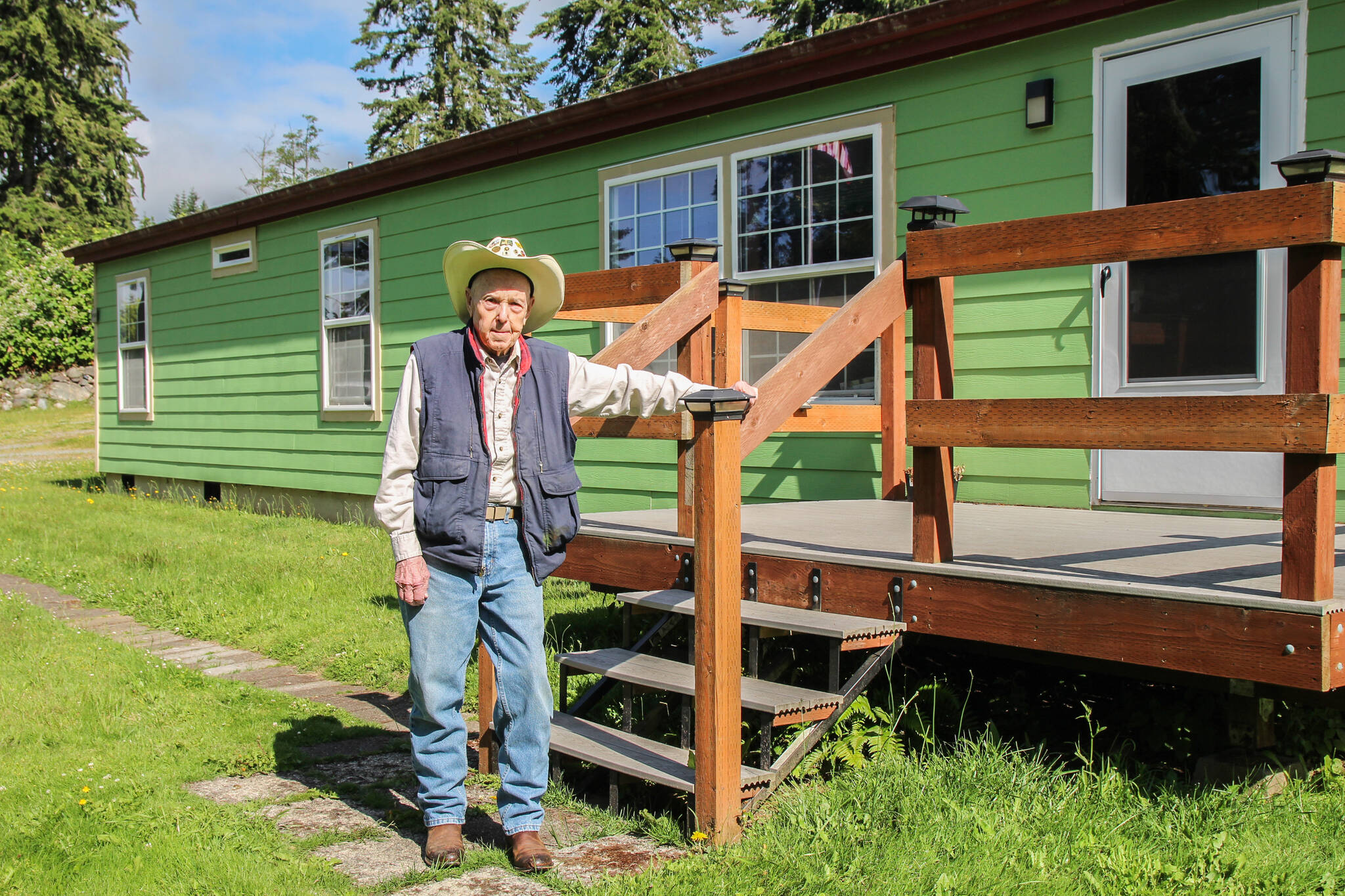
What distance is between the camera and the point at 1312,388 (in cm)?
269

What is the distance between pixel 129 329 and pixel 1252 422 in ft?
47.0

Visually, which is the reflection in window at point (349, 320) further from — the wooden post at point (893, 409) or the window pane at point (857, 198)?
the wooden post at point (893, 409)

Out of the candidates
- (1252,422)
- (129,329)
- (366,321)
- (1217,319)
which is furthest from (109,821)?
(129,329)

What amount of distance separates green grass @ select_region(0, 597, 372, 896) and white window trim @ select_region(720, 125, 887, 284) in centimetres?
363

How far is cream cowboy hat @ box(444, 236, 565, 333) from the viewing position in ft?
9.83

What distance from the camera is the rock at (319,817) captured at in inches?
132

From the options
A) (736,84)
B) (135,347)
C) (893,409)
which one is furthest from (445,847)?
(135,347)

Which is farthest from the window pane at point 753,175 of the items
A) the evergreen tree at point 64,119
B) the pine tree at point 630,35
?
the evergreen tree at point 64,119

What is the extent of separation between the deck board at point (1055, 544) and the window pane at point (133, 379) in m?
10.7

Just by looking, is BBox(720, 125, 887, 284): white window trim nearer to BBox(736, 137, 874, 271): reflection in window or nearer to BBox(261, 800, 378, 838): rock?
BBox(736, 137, 874, 271): reflection in window

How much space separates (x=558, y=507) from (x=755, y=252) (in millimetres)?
4190

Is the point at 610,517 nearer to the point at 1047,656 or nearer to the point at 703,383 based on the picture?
the point at 703,383

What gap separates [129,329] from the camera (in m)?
14.2

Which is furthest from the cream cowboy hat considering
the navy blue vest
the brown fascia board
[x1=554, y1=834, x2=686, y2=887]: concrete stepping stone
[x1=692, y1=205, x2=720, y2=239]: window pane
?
[x1=692, y1=205, x2=720, y2=239]: window pane
